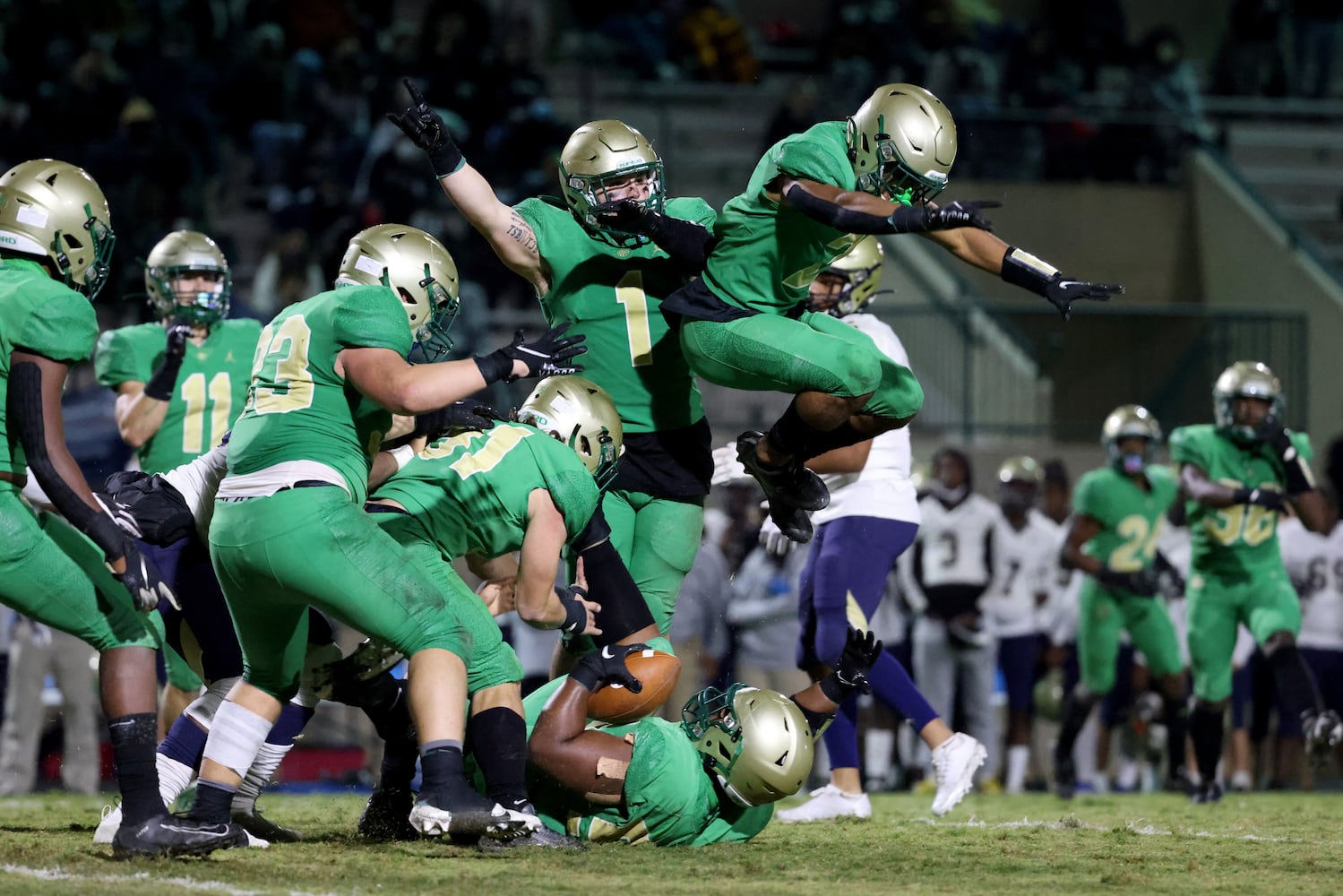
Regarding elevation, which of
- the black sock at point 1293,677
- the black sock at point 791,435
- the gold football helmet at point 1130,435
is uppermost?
the gold football helmet at point 1130,435

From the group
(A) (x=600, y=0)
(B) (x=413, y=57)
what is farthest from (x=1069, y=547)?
(A) (x=600, y=0)

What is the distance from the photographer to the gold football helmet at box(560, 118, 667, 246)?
19.4 feet

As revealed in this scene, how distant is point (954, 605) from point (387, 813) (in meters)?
5.91

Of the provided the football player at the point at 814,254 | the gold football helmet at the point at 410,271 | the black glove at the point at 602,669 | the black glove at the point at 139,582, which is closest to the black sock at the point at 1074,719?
the football player at the point at 814,254

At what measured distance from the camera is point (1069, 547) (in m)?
10.3

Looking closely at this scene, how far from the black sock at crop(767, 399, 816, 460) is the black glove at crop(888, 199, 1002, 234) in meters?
1.09

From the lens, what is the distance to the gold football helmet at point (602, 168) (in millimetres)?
5926

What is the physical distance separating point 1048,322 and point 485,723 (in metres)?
10.7

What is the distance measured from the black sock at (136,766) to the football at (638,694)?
1.32 meters

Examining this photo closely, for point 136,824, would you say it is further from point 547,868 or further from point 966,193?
point 966,193

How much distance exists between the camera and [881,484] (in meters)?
7.37

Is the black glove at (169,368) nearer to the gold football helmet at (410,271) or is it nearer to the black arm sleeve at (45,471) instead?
the gold football helmet at (410,271)

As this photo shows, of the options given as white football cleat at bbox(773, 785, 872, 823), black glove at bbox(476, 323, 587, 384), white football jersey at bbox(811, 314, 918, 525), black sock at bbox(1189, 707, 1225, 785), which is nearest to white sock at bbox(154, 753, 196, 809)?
black glove at bbox(476, 323, 587, 384)

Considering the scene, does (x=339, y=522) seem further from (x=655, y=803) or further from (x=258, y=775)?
(x=655, y=803)
